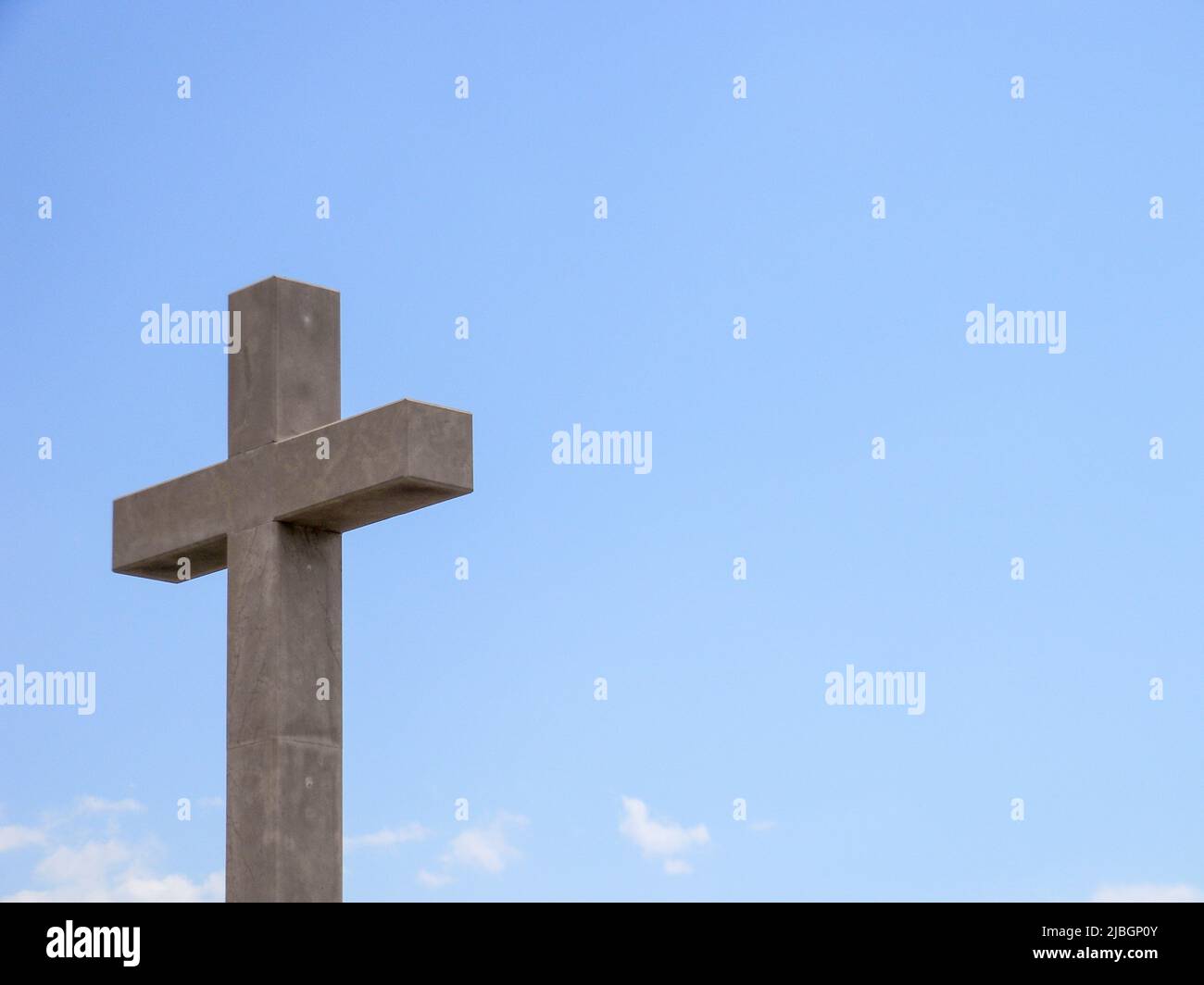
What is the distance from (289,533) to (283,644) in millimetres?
611

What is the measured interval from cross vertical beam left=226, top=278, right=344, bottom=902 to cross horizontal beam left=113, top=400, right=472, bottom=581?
0.42ft

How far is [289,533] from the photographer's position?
35.4 feet

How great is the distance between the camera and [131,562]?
1166 centimetres

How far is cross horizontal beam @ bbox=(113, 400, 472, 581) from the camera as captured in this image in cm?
1025

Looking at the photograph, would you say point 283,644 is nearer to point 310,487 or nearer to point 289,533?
point 289,533

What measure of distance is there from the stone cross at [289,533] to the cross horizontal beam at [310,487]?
0.01 metres

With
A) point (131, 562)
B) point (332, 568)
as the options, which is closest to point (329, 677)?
point (332, 568)

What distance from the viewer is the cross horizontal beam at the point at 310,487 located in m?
10.2
